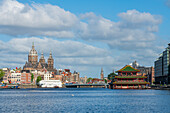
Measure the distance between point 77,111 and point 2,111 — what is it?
48.0 feet

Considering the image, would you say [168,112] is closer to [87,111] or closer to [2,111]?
[87,111]

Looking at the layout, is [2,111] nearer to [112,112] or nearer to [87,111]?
[87,111]

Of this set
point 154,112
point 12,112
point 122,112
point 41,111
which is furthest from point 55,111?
point 154,112

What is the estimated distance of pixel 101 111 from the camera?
2815 inches

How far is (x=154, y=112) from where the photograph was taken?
6919 centimetres

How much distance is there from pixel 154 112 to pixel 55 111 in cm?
1917

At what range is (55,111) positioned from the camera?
71.3 m

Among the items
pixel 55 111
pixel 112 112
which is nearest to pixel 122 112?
pixel 112 112

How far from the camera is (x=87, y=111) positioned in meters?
71.4

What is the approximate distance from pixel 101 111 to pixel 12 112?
1722 cm

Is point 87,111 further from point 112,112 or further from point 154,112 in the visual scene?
point 154,112

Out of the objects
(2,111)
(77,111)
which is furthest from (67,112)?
(2,111)

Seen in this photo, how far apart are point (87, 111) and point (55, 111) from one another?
6.29m

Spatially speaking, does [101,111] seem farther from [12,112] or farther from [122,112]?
[12,112]
